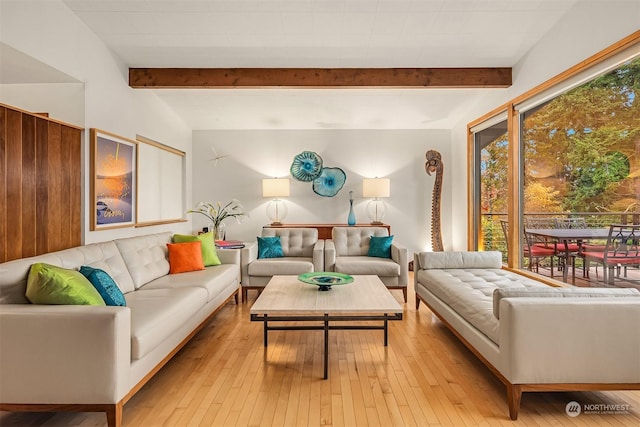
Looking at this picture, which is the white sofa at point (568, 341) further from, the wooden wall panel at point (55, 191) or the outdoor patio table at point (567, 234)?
the wooden wall panel at point (55, 191)

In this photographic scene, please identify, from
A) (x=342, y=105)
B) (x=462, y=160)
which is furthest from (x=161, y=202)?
(x=462, y=160)

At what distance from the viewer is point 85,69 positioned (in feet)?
11.3

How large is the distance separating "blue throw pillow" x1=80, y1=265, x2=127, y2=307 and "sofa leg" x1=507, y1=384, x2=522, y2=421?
2.34m

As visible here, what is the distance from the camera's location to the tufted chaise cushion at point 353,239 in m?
4.99

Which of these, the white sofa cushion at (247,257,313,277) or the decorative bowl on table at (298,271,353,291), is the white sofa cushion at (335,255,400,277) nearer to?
the white sofa cushion at (247,257,313,277)

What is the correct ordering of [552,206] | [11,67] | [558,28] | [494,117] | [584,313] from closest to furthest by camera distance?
[584,313] → [11,67] → [558,28] → [552,206] → [494,117]

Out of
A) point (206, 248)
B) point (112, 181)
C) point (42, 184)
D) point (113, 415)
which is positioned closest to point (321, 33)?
point (206, 248)

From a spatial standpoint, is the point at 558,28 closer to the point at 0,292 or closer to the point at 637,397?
the point at 637,397

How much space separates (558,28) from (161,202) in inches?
197

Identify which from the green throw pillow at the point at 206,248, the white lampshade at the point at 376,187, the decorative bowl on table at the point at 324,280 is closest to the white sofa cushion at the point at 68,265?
the green throw pillow at the point at 206,248

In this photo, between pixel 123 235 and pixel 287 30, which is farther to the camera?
pixel 123 235

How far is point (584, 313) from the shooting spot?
1.97m

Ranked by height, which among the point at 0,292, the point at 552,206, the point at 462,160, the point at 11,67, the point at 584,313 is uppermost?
the point at 11,67

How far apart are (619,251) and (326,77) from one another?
3.21 m
